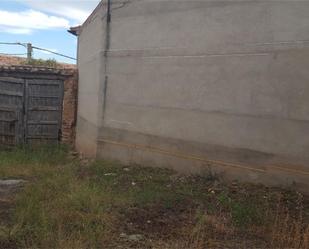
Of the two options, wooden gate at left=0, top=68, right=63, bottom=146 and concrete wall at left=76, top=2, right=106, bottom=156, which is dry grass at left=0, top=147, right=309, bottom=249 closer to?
concrete wall at left=76, top=2, right=106, bottom=156

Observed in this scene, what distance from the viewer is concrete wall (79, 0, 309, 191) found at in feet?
24.6

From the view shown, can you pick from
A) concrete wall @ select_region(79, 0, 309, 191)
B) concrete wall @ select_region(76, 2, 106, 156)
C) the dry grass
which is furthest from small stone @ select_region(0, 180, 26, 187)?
concrete wall @ select_region(76, 2, 106, 156)

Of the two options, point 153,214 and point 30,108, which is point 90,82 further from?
point 153,214

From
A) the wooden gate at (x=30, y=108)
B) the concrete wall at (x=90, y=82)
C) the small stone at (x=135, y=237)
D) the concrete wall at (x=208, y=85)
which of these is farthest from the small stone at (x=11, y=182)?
the wooden gate at (x=30, y=108)

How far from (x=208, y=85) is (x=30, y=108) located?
6.00 m

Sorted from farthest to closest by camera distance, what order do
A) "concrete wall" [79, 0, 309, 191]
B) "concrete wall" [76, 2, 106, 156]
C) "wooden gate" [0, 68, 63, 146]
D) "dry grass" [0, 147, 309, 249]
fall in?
"wooden gate" [0, 68, 63, 146]
"concrete wall" [76, 2, 106, 156]
"concrete wall" [79, 0, 309, 191]
"dry grass" [0, 147, 309, 249]

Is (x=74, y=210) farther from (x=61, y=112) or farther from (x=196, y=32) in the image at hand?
(x=61, y=112)

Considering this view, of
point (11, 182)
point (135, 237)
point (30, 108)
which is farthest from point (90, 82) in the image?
point (135, 237)

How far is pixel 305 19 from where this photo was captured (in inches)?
286

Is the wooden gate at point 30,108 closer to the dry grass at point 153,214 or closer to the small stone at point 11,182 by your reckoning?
the dry grass at point 153,214

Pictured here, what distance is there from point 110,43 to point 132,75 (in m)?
1.13

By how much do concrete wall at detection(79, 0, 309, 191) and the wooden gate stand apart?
262 centimetres

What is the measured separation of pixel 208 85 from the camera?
867 cm

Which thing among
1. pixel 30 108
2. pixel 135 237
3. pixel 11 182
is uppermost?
pixel 30 108
